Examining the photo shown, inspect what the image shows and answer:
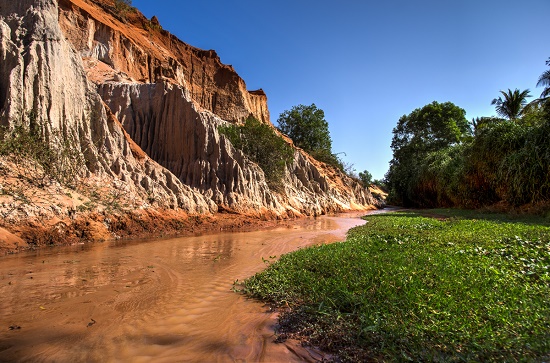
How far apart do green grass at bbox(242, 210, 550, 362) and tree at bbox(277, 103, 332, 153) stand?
48.4 m

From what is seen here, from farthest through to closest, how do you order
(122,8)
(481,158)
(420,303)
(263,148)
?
(122,8)
(263,148)
(481,158)
(420,303)

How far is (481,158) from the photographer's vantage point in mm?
20156

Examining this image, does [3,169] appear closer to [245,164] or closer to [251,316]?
[251,316]

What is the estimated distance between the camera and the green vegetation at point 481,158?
1583cm

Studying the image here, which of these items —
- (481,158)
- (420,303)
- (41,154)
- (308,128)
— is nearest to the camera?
(420,303)

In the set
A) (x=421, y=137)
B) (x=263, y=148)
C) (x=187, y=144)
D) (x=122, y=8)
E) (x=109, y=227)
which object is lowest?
(x=109, y=227)

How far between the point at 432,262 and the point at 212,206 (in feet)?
43.5

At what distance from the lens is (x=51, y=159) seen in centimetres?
1050

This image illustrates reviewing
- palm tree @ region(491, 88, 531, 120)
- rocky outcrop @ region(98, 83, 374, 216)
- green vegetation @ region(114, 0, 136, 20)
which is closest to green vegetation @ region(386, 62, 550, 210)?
palm tree @ region(491, 88, 531, 120)

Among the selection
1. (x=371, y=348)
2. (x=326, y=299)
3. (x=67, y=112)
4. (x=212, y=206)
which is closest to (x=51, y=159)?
(x=67, y=112)

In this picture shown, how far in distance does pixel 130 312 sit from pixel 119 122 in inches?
601

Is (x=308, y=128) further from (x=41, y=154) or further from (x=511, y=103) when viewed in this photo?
(x=41, y=154)

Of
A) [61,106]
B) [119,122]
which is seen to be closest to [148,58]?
[119,122]

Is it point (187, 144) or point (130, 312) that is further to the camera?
point (187, 144)
